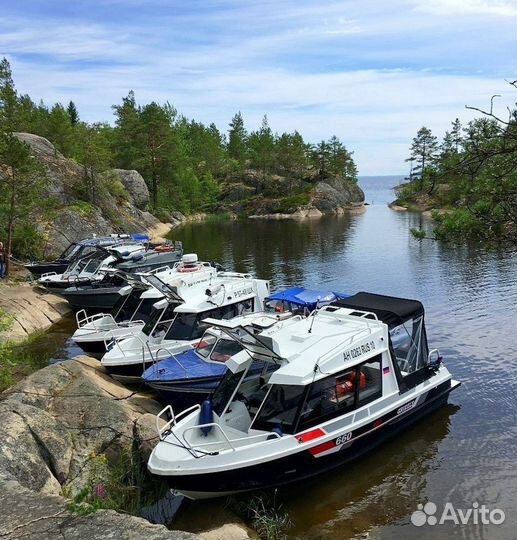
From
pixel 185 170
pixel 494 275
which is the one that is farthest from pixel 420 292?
pixel 185 170

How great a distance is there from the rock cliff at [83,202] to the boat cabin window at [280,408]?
27745 mm

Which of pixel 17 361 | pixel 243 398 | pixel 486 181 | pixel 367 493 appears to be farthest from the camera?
pixel 17 361

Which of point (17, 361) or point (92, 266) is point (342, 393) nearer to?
point (17, 361)

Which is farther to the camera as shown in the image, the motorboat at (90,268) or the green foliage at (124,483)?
the motorboat at (90,268)

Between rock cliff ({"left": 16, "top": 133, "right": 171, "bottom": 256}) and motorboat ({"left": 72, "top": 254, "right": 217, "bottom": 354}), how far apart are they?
16.6 meters

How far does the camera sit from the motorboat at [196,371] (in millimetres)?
14328

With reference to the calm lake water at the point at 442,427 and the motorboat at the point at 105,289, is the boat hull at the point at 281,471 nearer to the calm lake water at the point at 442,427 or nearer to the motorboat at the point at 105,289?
the calm lake water at the point at 442,427

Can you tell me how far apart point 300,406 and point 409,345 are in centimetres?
443

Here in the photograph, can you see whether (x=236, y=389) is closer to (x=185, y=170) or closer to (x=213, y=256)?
(x=213, y=256)

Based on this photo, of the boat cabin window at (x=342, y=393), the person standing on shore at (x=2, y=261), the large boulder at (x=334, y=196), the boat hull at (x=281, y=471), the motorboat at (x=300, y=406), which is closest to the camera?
the boat hull at (x=281, y=471)

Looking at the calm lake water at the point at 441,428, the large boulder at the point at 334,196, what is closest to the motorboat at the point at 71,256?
the calm lake water at the point at 441,428

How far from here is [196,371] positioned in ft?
48.1

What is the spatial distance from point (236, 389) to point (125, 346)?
20.8 feet

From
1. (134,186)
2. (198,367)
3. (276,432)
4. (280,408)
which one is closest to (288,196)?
(134,186)
